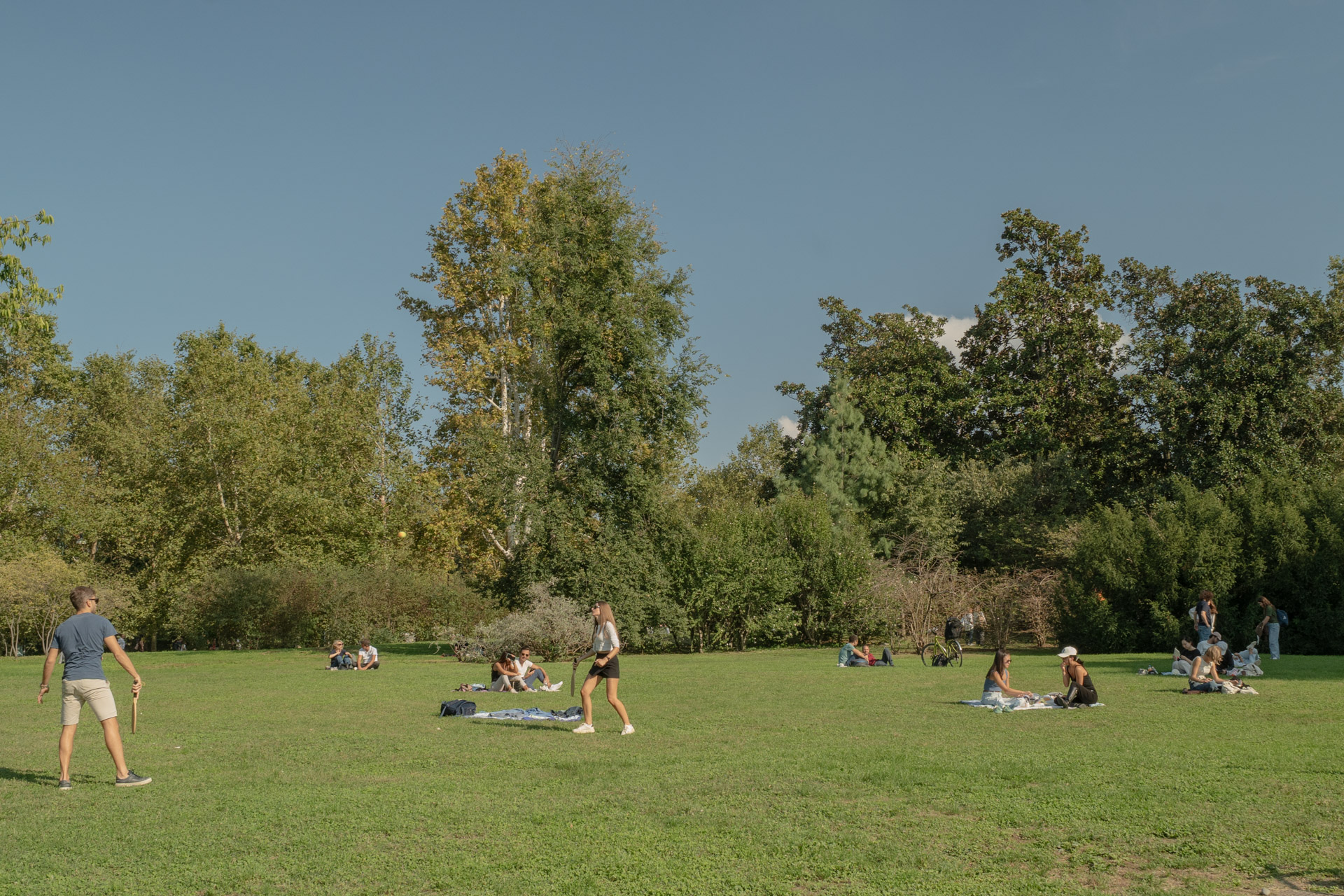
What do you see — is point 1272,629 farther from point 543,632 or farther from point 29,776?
point 29,776

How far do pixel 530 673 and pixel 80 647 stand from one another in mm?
11679

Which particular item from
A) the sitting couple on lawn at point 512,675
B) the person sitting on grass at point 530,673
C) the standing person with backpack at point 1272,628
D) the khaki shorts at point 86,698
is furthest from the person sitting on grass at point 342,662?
the standing person with backpack at point 1272,628

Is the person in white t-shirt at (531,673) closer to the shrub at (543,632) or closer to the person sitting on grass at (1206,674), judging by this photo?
the shrub at (543,632)

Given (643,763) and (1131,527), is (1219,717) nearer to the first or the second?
(643,763)

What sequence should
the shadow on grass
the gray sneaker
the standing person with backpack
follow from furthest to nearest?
the standing person with backpack
the shadow on grass
the gray sneaker

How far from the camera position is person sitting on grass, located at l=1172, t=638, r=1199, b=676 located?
1982cm

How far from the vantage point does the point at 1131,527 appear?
31266mm

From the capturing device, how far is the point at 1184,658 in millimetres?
20141

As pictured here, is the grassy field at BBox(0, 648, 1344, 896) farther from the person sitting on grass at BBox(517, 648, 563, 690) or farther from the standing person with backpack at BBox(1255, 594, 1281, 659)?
the standing person with backpack at BBox(1255, 594, 1281, 659)

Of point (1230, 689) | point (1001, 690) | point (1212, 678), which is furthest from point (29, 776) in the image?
point (1212, 678)

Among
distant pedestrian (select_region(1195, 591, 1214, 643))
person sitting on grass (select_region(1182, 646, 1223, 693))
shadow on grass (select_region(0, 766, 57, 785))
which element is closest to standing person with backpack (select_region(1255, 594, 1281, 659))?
distant pedestrian (select_region(1195, 591, 1214, 643))

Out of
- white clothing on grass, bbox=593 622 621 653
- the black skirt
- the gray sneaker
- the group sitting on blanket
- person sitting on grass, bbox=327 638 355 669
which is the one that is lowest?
person sitting on grass, bbox=327 638 355 669

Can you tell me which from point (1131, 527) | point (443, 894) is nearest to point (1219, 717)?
point (443, 894)

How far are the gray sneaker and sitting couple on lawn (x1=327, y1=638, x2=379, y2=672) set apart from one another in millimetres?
Answer: 17525
